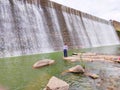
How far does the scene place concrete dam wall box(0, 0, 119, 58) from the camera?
2525cm

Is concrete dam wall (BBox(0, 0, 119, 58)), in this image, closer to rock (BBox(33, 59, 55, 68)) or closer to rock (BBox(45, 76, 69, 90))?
rock (BBox(33, 59, 55, 68))

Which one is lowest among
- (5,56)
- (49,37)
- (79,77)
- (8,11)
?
(79,77)

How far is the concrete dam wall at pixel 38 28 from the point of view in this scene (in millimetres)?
25250

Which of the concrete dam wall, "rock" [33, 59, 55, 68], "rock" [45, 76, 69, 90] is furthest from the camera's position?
the concrete dam wall

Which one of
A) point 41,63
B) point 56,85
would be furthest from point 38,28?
point 56,85

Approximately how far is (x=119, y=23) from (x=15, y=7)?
203 feet

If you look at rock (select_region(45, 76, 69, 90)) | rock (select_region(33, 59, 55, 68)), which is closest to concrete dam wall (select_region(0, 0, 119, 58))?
rock (select_region(33, 59, 55, 68))

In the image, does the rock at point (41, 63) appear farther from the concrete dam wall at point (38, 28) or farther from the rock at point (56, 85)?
the concrete dam wall at point (38, 28)

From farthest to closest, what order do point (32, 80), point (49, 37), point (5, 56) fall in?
point (49, 37), point (5, 56), point (32, 80)

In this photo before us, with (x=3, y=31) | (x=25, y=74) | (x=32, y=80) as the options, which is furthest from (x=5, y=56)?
(x=32, y=80)

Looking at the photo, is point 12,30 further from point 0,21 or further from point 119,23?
point 119,23

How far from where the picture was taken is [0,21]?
81.4 ft

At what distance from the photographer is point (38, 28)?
30.8 meters

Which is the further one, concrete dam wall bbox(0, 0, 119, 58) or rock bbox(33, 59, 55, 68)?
concrete dam wall bbox(0, 0, 119, 58)
